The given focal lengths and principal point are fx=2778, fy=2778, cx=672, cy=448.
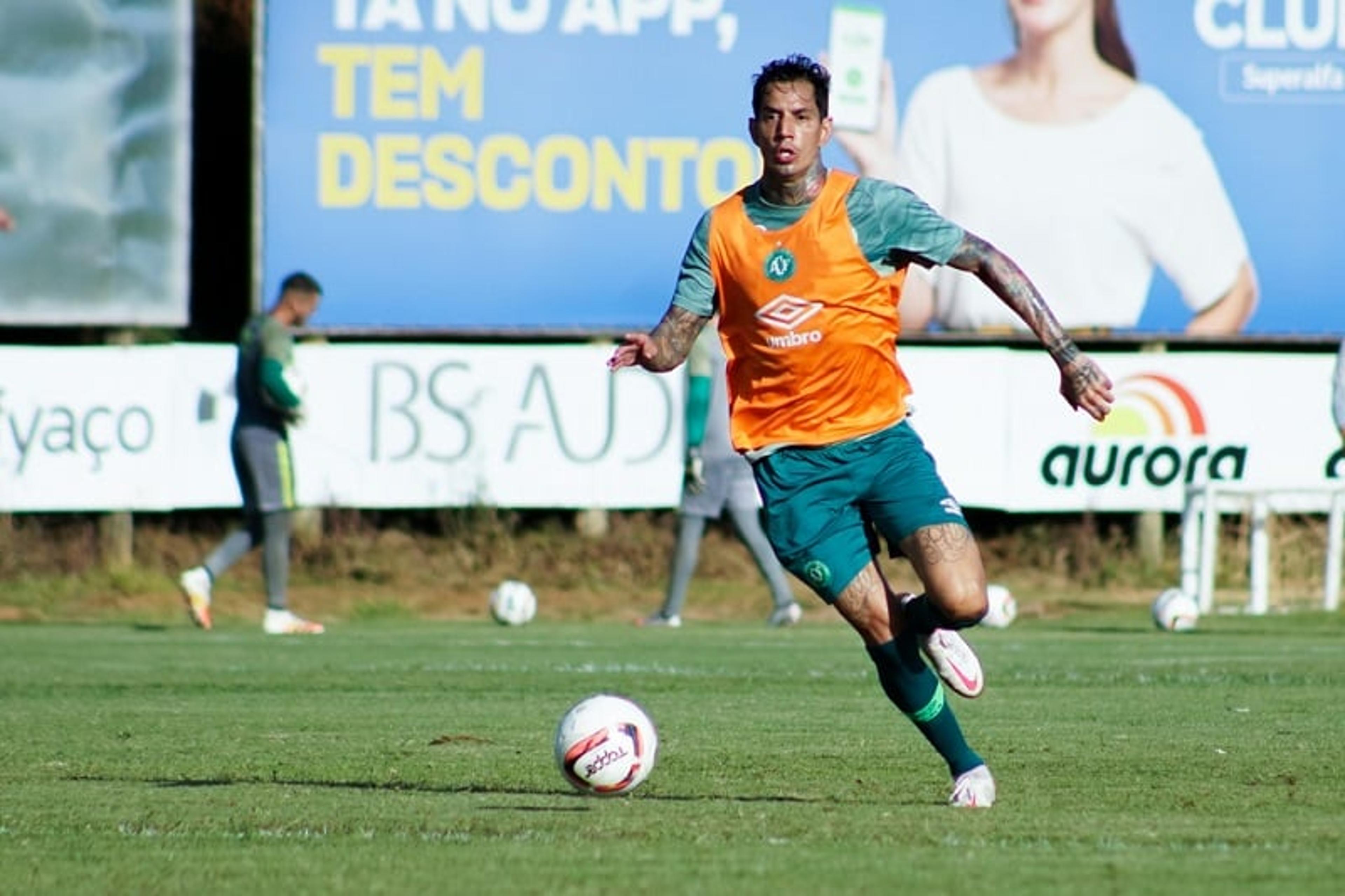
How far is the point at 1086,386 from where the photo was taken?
8.33 meters

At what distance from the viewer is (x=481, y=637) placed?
18922 mm

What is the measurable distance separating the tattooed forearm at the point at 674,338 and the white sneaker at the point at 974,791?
1.55 m

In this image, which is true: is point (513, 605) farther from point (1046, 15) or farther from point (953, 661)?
point (953, 661)

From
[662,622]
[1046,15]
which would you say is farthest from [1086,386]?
[1046,15]

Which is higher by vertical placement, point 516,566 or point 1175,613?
point 1175,613

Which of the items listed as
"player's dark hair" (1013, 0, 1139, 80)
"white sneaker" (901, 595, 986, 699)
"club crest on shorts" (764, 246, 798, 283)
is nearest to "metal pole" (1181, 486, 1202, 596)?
"player's dark hair" (1013, 0, 1139, 80)

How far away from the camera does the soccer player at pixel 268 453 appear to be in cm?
1878

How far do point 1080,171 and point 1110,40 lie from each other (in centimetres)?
120

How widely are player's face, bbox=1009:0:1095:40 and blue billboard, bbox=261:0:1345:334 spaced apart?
12cm

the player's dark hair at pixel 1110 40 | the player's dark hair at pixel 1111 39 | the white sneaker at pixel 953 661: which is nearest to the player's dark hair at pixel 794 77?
the white sneaker at pixel 953 661

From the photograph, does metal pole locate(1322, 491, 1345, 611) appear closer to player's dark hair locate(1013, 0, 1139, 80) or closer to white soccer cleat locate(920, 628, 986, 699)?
player's dark hair locate(1013, 0, 1139, 80)

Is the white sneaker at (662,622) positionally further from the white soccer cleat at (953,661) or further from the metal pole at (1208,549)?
the white soccer cleat at (953,661)

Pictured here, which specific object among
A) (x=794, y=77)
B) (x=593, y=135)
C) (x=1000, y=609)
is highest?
(x=593, y=135)

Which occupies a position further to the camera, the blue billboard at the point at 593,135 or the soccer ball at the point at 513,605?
the blue billboard at the point at 593,135
